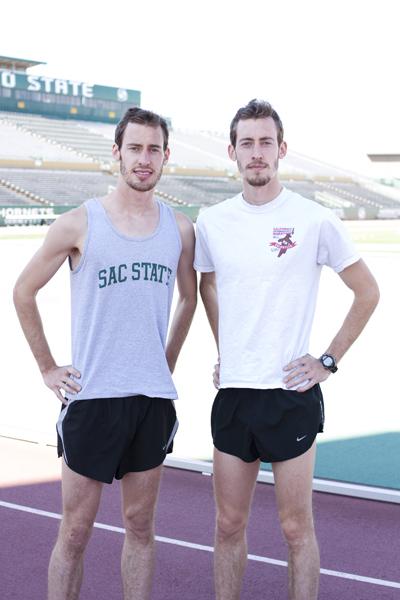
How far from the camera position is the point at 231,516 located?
3311mm

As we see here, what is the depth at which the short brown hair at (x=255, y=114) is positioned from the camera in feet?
10.9

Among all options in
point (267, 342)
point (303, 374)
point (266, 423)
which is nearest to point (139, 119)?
point (267, 342)

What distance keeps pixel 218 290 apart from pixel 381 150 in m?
7.92

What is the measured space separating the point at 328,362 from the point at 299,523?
659 mm

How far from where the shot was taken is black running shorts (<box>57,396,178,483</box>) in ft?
10.7

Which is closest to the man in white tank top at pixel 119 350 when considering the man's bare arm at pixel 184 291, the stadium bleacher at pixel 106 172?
the man's bare arm at pixel 184 291

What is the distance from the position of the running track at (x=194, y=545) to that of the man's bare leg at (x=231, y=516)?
667mm

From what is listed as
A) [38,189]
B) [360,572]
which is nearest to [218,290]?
[360,572]

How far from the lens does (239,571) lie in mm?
3357

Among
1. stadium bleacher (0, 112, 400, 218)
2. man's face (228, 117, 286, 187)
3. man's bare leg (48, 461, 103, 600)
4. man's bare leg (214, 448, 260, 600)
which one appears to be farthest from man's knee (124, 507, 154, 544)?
stadium bleacher (0, 112, 400, 218)

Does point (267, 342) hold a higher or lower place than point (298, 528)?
higher

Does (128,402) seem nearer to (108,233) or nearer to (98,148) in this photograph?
(108,233)

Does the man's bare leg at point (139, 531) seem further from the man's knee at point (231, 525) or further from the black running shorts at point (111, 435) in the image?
the man's knee at point (231, 525)

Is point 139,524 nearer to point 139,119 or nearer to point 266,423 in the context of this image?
point 266,423
